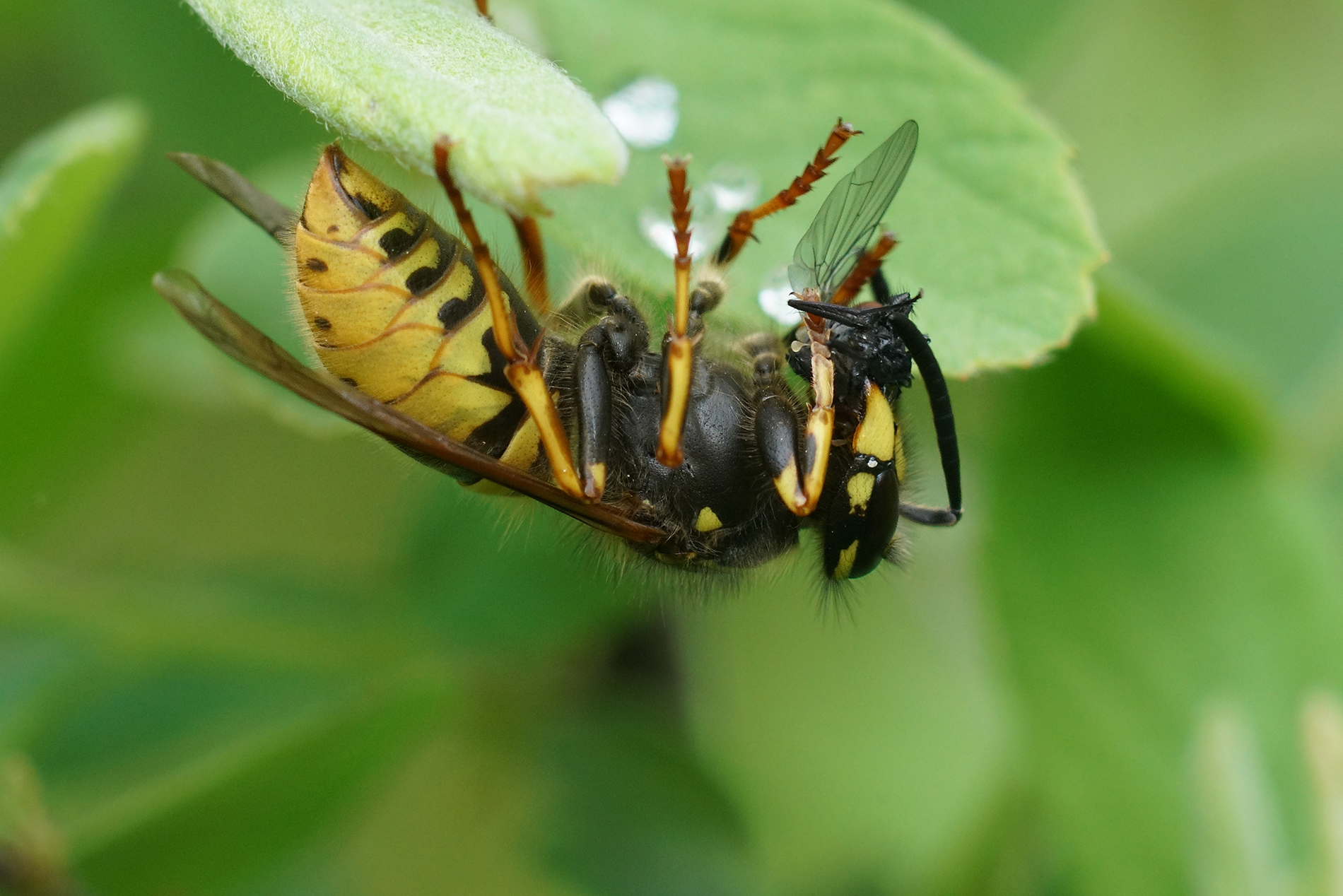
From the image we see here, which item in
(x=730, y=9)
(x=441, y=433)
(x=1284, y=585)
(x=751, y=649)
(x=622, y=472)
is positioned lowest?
(x=751, y=649)

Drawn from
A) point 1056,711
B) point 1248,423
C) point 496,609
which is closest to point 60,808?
point 496,609

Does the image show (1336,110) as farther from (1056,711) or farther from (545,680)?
(545,680)

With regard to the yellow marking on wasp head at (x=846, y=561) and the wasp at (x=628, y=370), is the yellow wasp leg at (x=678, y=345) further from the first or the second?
the yellow marking on wasp head at (x=846, y=561)

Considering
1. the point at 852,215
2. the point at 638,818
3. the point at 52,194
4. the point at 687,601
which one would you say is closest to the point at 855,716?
the point at 638,818

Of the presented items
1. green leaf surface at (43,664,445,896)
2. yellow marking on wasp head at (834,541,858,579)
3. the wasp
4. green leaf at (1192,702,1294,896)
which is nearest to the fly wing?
the wasp

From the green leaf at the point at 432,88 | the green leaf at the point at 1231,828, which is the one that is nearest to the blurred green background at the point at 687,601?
the green leaf at the point at 1231,828

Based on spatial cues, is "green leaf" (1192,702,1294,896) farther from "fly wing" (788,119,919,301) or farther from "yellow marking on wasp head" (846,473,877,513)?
"fly wing" (788,119,919,301)

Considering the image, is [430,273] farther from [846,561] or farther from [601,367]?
[846,561]
